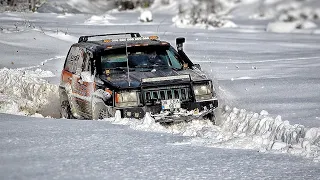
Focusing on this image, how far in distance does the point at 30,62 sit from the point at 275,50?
364 inches

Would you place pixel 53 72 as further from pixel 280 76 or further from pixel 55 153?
pixel 55 153

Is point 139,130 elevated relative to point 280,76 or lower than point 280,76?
lower

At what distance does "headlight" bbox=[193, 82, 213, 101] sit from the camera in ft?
29.2

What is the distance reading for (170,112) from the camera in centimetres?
865

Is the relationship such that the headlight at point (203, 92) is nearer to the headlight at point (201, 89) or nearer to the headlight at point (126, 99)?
the headlight at point (201, 89)

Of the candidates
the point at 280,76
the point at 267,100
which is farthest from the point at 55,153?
the point at 280,76

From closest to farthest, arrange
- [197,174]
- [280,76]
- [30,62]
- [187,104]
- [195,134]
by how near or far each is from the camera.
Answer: [197,174] → [195,134] → [187,104] → [280,76] → [30,62]

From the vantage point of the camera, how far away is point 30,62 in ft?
54.6

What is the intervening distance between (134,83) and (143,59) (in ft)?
3.69

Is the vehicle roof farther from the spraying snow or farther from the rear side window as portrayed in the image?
the spraying snow

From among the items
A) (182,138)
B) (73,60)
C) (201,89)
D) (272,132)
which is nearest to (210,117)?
(201,89)

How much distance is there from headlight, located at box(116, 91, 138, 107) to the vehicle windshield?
88 centimetres

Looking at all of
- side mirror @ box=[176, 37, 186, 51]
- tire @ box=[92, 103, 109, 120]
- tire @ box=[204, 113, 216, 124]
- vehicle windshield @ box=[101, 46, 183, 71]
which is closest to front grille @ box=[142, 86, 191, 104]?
tire @ box=[204, 113, 216, 124]

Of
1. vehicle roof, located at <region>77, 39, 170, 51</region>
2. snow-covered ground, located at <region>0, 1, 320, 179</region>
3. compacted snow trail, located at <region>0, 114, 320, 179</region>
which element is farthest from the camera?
vehicle roof, located at <region>77, 39, 170, 51</region>
